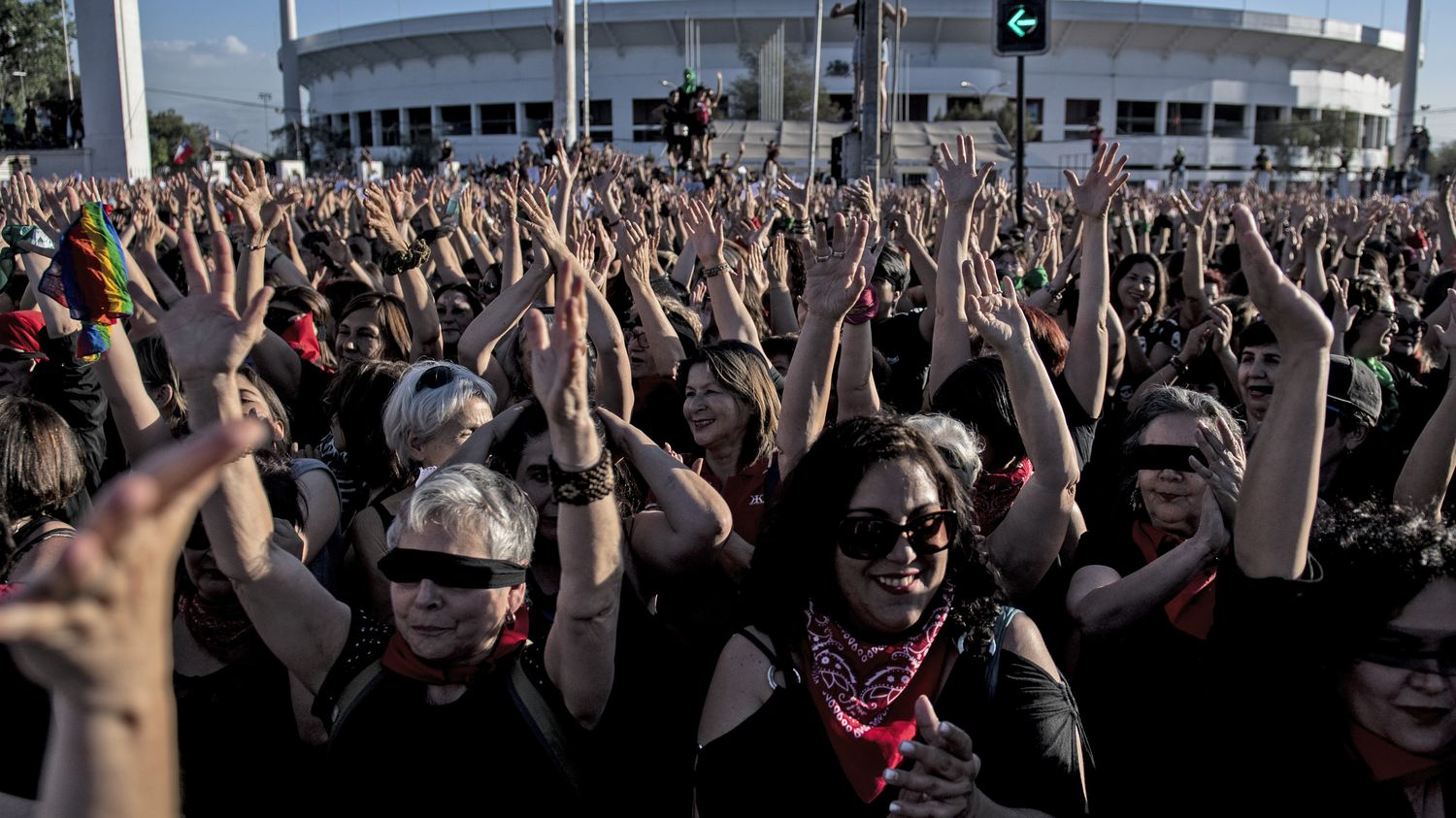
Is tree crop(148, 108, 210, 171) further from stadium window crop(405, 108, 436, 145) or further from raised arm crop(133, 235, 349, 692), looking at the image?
raised arm crop(133, 235, 349, 692)

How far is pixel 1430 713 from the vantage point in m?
1.75

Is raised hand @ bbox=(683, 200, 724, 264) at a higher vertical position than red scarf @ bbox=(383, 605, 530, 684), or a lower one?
higher

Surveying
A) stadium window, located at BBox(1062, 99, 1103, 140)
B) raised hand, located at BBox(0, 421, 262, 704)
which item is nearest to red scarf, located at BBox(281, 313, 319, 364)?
raised hand, located at BBox(0, 421, 262, 704)

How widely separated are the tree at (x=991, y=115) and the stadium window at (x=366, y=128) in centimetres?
3763

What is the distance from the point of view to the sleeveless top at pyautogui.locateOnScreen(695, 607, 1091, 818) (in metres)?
1.96

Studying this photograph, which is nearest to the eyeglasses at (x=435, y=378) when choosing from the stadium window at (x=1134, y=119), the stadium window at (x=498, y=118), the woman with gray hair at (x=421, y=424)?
the woman with gray hair at (x=421, y=424)

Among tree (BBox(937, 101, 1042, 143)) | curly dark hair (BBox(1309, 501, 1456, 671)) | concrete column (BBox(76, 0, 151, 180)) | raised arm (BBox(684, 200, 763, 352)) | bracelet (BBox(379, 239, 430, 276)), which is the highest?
tree (BBox(937, 101, 1042, 143))

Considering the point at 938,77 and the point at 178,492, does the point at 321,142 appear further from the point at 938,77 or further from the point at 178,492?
the point at 178,492

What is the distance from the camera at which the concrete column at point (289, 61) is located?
67188 millimetres

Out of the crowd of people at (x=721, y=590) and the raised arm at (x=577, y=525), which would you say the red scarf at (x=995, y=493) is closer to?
the crowd of people at (x=721, y=590)

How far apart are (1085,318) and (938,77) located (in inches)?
2590

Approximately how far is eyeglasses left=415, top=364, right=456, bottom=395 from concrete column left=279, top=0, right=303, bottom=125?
6854cm

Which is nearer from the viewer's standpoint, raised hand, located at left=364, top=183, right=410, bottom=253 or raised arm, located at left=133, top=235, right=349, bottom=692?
raised arm, located at left=133, top=235, right=349, bottom=692

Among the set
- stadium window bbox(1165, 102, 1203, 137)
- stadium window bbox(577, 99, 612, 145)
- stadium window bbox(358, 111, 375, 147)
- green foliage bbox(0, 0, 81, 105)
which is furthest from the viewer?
stadium window bbox(358, 111, 375, 147)
